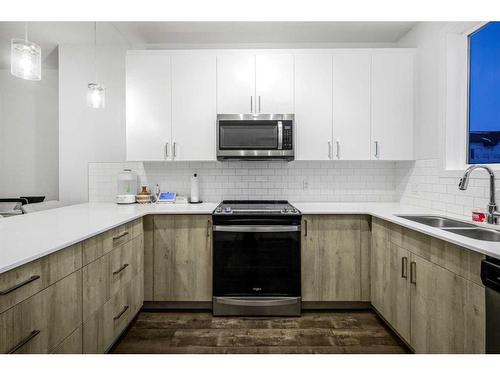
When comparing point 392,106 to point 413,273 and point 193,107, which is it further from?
point 193,107

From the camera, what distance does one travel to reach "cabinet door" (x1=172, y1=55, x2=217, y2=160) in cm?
290

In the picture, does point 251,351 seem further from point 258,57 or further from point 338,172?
point 258,57

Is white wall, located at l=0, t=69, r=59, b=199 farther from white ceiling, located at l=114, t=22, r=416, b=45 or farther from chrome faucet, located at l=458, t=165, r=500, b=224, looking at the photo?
chrome faucet, located at l=458, t=165, r=500, b=224

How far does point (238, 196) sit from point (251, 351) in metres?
1.57

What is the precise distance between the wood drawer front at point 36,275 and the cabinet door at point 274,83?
6.64 feet

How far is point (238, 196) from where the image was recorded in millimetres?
3248

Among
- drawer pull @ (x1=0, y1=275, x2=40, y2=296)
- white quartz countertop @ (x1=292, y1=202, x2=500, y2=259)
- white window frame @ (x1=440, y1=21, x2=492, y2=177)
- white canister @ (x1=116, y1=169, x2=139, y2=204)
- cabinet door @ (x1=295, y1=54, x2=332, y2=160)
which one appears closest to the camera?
drawer pull @ (x1=0, y1=275, x2=40, y2=296)

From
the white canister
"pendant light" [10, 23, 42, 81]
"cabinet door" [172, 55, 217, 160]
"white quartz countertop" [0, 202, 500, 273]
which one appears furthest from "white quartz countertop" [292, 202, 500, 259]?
"pendant light" [10, 23, 42, 81]

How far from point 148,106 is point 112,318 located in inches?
74.5

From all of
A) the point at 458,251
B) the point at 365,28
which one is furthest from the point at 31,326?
the point at 365,28

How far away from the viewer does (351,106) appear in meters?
2.93

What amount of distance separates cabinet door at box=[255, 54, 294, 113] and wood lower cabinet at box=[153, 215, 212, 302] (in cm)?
122

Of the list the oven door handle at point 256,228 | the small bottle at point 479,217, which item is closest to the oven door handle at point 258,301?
the oven door handle at point 256,228

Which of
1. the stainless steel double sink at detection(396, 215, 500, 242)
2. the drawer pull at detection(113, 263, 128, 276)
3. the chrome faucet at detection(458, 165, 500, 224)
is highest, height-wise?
the chrome faucet at detection(458, 165, 500, 224)
